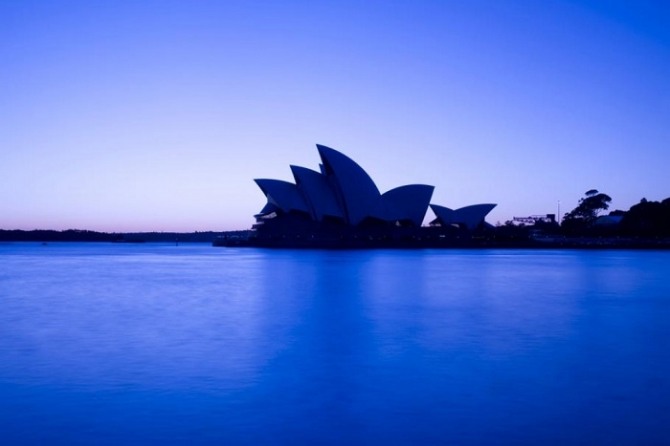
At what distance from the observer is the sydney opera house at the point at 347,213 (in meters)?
51.0

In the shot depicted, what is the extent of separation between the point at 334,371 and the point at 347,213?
46.3m

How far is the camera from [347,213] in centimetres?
5316

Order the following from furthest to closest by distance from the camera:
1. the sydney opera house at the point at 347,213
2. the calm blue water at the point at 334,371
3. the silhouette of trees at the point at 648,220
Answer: the silhouette of trees at the point at 648,220, the sydney opera house at the point at 347,213, the calm blue water at the point at 334,371

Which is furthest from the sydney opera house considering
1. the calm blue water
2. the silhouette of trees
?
the calm blue water

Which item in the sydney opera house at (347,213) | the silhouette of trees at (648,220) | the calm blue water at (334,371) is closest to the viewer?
the calm blue water at (334,371)

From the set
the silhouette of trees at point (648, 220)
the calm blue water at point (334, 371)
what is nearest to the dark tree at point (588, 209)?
the silhouette of trees at point (648, 220)

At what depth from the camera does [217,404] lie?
17.9 feet

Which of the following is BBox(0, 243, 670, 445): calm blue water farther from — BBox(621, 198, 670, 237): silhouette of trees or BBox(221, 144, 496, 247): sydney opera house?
A: BBox(621, 198, 670, 237): silhouette of trees

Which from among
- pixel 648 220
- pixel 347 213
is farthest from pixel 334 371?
pixel 648 220

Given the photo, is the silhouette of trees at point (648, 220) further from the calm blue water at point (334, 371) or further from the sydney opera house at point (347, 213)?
the calm blue water at point (334, 371)

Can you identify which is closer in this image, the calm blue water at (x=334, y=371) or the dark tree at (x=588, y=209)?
the calm blue water at (x=334, y=371)

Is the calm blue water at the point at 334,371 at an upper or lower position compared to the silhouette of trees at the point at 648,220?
lower

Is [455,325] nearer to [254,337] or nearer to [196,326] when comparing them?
[254,337]

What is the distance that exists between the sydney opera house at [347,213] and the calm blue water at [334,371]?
118ft
